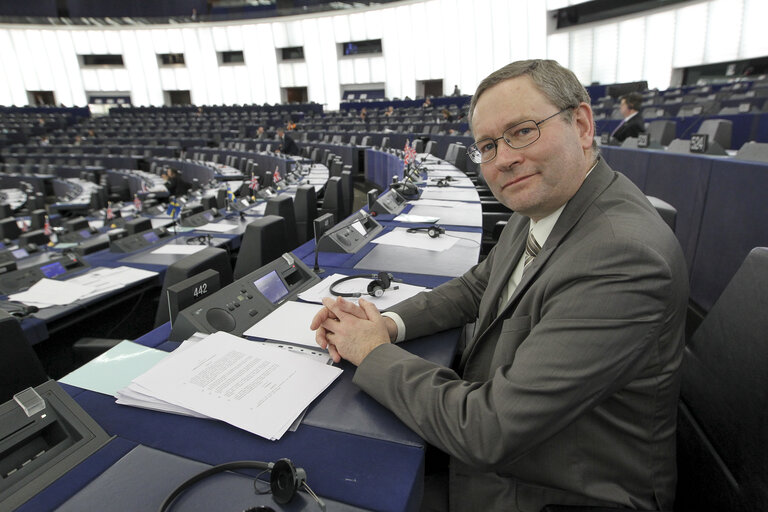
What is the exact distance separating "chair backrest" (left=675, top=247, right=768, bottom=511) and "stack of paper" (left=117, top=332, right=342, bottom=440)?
78 centimetres

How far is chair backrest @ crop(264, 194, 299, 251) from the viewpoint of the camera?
298 cm

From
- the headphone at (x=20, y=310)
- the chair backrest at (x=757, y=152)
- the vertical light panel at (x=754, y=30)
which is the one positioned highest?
the vertical light panel at (x=754, y=30)

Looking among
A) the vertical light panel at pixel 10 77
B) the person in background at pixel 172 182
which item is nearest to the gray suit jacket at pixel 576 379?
the person in background at pixel 172 182

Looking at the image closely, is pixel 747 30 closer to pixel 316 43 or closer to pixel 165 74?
pixel 316 43

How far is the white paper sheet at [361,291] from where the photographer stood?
54.4 inches

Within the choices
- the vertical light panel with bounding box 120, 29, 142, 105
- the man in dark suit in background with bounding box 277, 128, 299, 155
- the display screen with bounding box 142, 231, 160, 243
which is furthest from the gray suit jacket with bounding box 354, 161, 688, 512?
the vertical light panel with bounding box 120, 29, 142, 105

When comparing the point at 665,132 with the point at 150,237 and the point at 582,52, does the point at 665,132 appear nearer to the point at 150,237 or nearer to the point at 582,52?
the point at 150,237

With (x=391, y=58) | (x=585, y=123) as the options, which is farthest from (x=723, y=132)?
(x=391, y=58)

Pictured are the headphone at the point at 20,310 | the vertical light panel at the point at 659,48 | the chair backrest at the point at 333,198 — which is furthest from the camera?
the vertical light panel at the point at 659,48

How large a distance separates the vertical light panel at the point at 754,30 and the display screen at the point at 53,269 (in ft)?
51.5

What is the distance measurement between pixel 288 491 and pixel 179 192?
9414 mm

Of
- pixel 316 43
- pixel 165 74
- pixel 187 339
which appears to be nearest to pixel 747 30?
pixel 187 339

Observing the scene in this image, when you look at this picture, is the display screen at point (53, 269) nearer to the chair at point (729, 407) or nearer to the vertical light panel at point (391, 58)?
the chair at point (729, 407)

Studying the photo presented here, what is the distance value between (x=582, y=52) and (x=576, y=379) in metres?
19.1
